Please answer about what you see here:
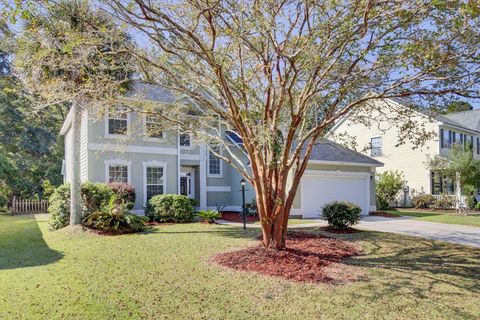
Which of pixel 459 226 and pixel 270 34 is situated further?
pixel 459 226

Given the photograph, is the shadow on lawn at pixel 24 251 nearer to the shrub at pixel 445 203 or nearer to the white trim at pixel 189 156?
the white trim at pixel 189 156

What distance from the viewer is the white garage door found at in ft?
58.3

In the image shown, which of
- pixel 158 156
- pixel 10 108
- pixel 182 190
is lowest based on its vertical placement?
pixel 182 190

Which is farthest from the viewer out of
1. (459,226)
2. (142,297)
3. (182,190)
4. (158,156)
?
(182,190)

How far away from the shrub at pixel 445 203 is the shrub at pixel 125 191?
19.7 meters

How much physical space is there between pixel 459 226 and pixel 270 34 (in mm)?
12599

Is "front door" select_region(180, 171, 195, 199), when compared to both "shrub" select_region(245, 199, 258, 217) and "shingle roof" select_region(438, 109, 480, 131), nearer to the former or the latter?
"shrub" select_region(245, 199, 258, 217)

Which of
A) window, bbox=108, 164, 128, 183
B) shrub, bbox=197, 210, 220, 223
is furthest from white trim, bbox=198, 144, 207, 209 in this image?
window, bbox=108, 164, 128, 183

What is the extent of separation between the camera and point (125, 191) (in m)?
15.2

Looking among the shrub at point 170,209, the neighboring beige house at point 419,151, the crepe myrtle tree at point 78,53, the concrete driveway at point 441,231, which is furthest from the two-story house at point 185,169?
the neighboring beige house at point 419,151

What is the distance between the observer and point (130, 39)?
825 centimetres

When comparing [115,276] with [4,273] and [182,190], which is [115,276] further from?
[182,190]

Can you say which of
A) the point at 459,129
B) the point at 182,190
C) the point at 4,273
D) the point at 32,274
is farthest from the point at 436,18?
the point at 459,129

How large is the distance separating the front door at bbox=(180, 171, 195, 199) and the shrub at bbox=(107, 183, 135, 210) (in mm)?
4349
